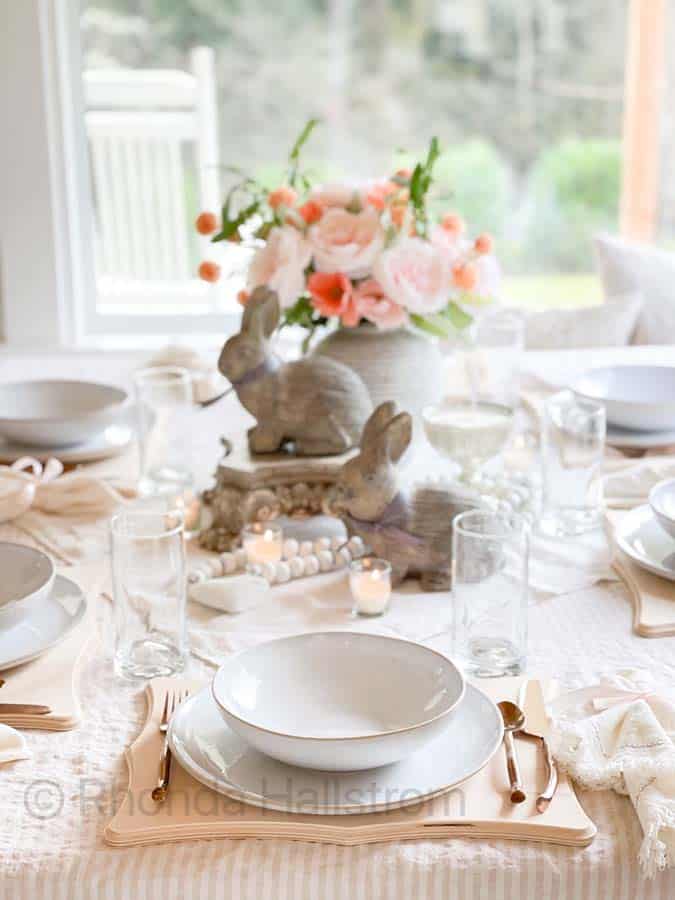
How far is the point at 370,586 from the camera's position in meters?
1.17

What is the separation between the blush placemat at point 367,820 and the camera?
78 cm

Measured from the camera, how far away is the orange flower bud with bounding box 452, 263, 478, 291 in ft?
4.89

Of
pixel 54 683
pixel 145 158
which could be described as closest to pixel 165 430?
pixel 54 683

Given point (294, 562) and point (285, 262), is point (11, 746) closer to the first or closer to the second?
point (294, 562)

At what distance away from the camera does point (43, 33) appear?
2.94 metres

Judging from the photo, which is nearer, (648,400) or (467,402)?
(467,402)

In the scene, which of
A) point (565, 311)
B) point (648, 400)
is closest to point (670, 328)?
point (565, 311)

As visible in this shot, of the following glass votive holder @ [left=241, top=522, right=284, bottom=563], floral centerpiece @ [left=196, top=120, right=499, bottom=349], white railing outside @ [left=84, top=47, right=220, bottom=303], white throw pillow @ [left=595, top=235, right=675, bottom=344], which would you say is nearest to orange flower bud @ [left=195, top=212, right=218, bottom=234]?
floral centerpiece @ [left=196, top=120, right=499, bottom=349]

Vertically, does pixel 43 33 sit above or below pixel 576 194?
above

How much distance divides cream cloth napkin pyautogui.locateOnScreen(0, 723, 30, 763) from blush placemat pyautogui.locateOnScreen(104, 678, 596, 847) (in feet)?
0.36

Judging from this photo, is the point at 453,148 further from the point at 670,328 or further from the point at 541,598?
the point at 541,598

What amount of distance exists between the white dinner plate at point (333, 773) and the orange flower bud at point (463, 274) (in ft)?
2.33

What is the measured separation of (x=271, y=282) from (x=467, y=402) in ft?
0.93

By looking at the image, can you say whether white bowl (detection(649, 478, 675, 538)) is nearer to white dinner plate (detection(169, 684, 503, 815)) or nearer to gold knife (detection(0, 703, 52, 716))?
white dinner plate (detection(169, 684, 503, 815))
